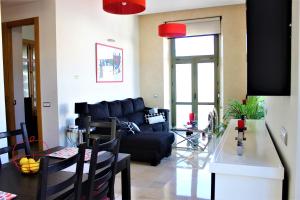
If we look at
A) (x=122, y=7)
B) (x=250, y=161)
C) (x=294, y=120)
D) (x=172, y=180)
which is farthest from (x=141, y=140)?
(x=294, y=120)

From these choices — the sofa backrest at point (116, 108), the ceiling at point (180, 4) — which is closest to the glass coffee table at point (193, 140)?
the sofa backrest at point (116, 108)

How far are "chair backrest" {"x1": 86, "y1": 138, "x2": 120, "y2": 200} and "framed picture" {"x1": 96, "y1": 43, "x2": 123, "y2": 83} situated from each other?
152 inches

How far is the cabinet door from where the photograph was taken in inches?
61.9

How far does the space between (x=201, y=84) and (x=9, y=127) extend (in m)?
4.85

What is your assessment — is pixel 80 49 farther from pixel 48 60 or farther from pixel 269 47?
pixel 269 47

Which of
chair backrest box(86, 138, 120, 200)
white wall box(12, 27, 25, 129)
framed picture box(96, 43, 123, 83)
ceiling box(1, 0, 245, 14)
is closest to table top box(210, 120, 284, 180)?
chair backrest box(86, 138, 120, 200)

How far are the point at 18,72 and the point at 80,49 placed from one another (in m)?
1.42

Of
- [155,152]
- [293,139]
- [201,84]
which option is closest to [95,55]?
[155,152]

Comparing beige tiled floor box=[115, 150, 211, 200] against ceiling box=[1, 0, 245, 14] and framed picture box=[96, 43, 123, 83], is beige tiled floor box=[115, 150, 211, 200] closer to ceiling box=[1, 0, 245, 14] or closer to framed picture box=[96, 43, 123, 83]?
framed picture box=[96, 43, 123, 83]

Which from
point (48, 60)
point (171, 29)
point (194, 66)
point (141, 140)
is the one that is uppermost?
point (171, 29)

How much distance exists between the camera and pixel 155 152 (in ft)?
14.7

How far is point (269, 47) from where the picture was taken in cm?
161

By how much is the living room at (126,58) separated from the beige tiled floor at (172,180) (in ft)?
0.35

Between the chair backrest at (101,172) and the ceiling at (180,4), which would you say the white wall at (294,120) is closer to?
the chair backrest at (101,172)
